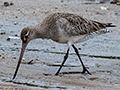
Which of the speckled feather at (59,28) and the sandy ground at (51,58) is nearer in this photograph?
the sandy ground at (51,58)

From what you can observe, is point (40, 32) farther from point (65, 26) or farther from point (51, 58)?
point (51, 58)

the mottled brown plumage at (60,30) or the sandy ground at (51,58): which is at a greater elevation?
the mottled brown plumage at (60,30)

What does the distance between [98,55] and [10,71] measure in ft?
8.30

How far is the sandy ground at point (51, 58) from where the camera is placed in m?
7.12

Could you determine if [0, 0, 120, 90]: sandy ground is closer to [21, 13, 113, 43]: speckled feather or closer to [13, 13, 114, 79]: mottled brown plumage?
[13, 13, 114, 79]: mottled brown plumage

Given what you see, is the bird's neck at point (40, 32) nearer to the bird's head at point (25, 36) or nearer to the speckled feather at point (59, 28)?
the speckled feather at point (59, 28)

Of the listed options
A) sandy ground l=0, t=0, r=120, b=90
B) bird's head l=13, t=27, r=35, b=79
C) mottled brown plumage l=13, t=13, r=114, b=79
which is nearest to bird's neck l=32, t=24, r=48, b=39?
mottled brown plumage l=13, t=13, r=114, b=79

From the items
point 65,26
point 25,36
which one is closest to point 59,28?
point 65,26

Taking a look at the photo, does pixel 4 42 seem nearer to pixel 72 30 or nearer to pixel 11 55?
pixel 11 55

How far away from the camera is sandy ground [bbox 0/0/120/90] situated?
7.12 meters

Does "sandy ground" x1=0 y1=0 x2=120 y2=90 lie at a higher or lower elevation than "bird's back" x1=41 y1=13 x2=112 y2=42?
lower

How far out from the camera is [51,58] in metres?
8.81

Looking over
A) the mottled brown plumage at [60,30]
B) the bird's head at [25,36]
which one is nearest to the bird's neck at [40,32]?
the mottled brown plumage at [60,30]

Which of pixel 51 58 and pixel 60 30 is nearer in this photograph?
pixel 60 30
